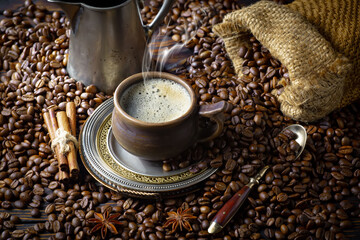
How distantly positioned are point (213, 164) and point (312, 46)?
0.55m

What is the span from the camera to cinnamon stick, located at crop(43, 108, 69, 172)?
1470mm

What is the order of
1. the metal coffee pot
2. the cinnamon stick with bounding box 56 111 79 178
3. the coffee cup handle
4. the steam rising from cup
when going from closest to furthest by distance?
the coffee cup handle < the cinnamon stick with bounding box 56 111 79 178 < the metal coffee pot < the steam rising from cup

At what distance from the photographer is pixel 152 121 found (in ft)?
4.55

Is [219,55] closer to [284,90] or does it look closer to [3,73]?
[284,90]

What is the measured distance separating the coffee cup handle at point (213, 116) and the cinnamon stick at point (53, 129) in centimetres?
46

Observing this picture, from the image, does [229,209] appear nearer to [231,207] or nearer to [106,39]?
[231,207]

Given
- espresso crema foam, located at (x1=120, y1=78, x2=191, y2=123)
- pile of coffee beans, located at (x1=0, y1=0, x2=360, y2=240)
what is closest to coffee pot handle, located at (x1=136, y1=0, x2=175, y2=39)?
pile of coffee beans, located at (x1=0, y1=0, x2=360, y2=240)

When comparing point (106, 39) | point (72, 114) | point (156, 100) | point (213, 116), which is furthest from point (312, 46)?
point (72, 114)

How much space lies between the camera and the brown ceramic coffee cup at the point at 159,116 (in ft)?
4.34

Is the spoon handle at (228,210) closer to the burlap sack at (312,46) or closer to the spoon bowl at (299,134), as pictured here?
the spoon bowl at (299,134)

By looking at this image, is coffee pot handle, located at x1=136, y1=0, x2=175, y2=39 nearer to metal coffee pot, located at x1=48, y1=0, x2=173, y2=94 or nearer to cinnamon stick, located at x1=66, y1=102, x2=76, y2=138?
metal coffee pot, located at x1=48, y1=0, x2=173, y2=94

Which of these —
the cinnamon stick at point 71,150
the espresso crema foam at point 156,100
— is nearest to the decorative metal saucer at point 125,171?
the cinnamon stick at point 71,150

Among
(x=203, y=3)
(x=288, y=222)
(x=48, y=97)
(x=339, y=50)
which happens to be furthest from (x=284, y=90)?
(x=48, y=97)

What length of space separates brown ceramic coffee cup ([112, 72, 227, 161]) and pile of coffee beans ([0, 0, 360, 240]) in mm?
107
